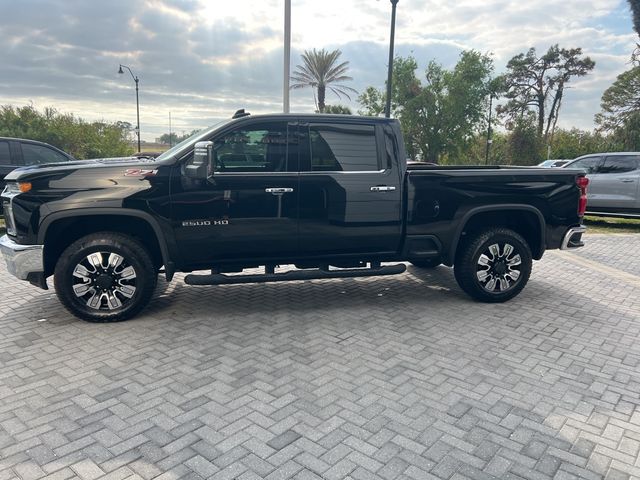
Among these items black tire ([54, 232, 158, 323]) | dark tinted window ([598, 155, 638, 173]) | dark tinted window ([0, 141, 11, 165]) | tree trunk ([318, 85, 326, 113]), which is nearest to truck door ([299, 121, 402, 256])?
black tire ([54, 232, 158, 323])

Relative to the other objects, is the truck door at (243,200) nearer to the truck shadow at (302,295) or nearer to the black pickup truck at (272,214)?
the black pickup truck at (272,214)

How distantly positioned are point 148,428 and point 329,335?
2033 mm

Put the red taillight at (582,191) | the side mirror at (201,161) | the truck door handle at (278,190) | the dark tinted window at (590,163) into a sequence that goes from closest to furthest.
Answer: the side mirror at (201,161) → the truck door handle at (278,190) → the red taillight at (582,191) → the dark tinted window at (590,163)

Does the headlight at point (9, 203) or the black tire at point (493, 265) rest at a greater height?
the headlight at point (9, 203)

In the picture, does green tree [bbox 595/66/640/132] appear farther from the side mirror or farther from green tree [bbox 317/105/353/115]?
the side mirror

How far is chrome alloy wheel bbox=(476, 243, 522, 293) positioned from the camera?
18.5 feet

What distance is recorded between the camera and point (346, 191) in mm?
5121

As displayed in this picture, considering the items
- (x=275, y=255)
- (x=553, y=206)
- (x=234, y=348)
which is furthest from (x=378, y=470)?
(x=553, y=206)

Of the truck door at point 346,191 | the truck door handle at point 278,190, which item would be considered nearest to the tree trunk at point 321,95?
the truck door at point 346,191

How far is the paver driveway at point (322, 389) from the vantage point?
2750 mm

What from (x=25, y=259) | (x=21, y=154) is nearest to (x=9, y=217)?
(x=25, y=259)

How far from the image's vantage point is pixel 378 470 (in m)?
2.65

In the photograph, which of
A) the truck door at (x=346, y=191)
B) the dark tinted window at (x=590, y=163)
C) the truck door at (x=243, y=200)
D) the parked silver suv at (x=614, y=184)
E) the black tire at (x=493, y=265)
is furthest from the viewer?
the dark tinted window at (x=590, y=163)

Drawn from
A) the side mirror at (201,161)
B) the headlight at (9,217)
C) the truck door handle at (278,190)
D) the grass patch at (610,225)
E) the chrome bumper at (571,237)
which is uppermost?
the side mirror at (201,161)
